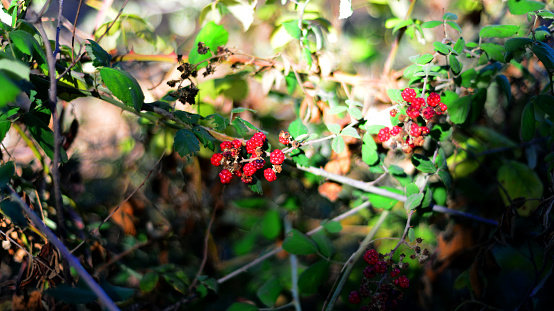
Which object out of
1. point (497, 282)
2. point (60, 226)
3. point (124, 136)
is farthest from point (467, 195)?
point (124, 136)

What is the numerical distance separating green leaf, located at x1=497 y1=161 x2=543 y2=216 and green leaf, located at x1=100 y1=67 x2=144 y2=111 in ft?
3.12

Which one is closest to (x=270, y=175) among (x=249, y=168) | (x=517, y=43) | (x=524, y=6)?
(x=249, y=168)

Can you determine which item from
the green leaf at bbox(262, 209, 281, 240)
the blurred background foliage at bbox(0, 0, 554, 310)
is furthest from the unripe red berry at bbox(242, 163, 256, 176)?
the green leaf at bbox(262, 209, 281, 240)

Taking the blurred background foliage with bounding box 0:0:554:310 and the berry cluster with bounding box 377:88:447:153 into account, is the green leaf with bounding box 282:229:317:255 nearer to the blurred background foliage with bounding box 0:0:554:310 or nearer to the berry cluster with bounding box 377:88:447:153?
the blurred background foliage with bounding box 0:0:554:310

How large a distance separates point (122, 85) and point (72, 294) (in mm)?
334

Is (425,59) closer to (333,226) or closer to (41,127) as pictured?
(333,226)

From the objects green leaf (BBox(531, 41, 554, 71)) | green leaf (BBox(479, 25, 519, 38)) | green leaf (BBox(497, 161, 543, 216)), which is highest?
green leaf (BBox(479, 25, 519, 38))

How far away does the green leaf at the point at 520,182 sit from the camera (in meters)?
0.91

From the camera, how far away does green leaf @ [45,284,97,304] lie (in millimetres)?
462

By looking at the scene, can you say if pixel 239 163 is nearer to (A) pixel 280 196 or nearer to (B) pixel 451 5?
(A) pixel 280 196

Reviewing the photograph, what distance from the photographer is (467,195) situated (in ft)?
3.46

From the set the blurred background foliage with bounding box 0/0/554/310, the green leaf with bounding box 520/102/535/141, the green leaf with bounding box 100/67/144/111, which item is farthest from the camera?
the blurred background foliage with bounding box 0/0/554/310

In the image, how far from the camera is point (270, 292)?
33.8 inches

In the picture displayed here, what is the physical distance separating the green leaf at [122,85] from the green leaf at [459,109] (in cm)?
64
